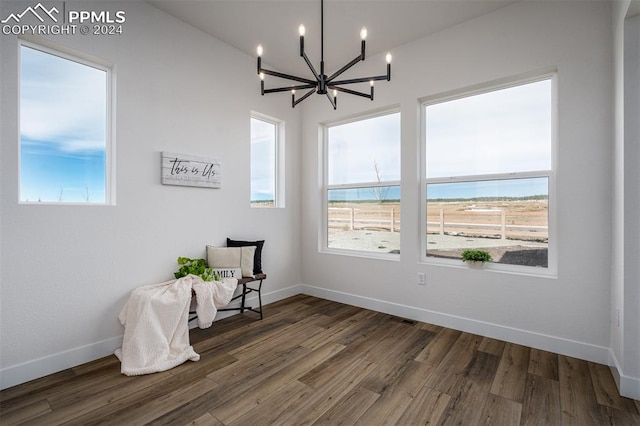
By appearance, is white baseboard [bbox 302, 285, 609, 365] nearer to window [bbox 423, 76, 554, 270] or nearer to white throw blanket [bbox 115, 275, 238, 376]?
window [bbox 423, 76, 554, 270]

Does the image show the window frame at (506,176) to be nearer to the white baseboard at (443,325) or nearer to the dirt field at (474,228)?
the dirt field at (474,228)

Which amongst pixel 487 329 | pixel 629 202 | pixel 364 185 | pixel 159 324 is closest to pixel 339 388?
pixel 159 324

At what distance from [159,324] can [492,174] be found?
332cm

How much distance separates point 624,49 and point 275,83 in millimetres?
3327

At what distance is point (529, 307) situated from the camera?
2656mm

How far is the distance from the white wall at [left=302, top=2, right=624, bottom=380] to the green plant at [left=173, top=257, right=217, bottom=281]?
6.31 feet

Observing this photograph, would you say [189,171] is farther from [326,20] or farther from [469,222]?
[469,222]

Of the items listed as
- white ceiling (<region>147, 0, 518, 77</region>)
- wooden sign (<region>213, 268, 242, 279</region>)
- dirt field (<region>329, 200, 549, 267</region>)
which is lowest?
wooden sign (<region>213, 268, 242, 279</region>)

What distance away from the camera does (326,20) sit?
2.97 m

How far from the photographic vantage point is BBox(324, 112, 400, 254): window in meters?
3.64

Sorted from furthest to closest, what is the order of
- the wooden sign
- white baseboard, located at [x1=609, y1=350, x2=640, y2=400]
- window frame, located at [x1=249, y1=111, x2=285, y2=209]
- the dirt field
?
1. window frame, located at [x1=249, y1=111, x2=285, y2=209]
2. the wooden sign
3. the dirt field
4. white baseboard, located at [x1=609, y1=350, x2=640, y2=400]

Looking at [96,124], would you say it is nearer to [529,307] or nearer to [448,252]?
[448,252]

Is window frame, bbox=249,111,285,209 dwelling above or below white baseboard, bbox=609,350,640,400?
above

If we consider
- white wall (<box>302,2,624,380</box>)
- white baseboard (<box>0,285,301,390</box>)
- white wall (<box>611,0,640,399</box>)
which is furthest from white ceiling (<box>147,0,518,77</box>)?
white baseboard (<box>0,285,301,390</box>)
